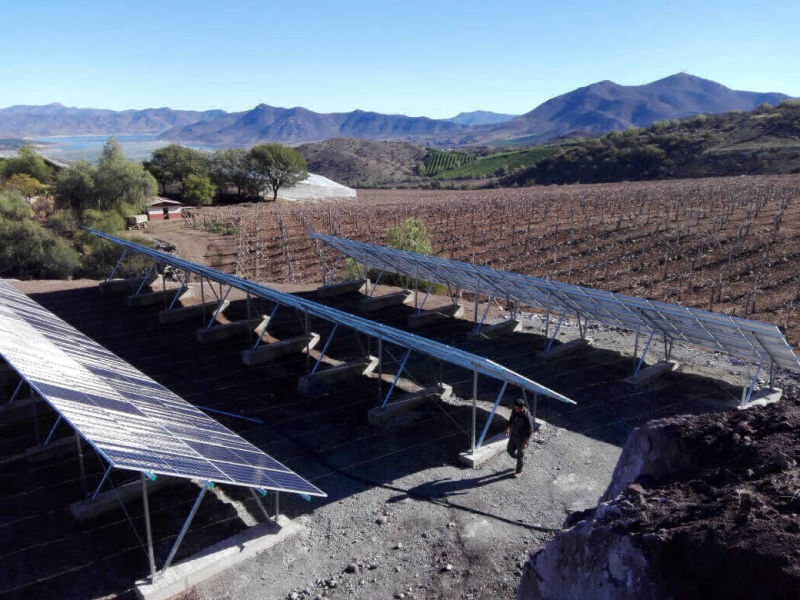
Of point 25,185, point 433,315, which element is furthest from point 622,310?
point 25,185

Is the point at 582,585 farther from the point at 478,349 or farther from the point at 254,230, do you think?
the point at 254,230

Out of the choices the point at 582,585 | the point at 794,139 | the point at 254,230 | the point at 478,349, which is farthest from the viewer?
the point at 794,139

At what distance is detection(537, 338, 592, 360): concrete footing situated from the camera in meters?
19.3

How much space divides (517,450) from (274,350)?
971 centimetres

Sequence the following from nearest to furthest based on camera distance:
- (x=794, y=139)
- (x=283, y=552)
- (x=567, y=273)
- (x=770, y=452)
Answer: (x=770, y=452) → (x=283, y=552) → (x=567, y=273) → (x=794, y=139)

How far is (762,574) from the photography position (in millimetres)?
4828

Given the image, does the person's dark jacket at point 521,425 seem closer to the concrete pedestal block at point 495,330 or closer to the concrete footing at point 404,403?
the concrete footing at point 404,403

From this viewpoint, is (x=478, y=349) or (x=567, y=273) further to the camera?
(x=567, y=273)

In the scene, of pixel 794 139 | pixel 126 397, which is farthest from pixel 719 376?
pixel 794 139

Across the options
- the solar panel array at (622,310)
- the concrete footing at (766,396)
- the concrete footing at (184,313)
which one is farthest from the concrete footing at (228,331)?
the concrete footing at (766,396)

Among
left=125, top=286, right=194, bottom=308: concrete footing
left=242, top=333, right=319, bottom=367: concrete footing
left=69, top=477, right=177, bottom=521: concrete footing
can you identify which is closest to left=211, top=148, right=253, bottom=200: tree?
left=125, top=286, right=194, bottom=308: concrete footing

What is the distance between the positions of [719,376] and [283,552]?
14.4 meters

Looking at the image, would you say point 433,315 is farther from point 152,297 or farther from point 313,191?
point 313,191

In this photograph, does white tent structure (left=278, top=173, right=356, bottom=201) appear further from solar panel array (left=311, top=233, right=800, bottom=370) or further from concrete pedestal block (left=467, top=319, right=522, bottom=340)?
concrete pedestal block (left=467, top=319, right=522, bottom=340)
